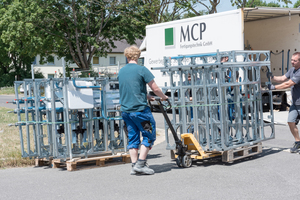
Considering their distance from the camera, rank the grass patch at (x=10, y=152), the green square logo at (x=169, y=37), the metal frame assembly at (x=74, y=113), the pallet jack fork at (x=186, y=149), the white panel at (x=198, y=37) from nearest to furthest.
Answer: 1. the pallet jack fork at (x=186, y=149)
2. the metal frame assembly at (x=74, y=113)
3. the grass patch at (x=10, y=152)
4. the white panel at (x=198, y=37)
5. the green square logo at (x=169, y=37)

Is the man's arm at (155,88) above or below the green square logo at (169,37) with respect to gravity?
below

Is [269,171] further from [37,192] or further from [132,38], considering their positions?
[132,38]

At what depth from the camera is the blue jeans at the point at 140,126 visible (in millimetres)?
6520

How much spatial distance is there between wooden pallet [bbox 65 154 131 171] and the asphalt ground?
Result: 0.46 ft

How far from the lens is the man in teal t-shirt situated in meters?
6.50

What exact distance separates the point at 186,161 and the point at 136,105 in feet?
4.50

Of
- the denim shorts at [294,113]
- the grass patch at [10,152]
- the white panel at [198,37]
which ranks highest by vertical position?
the white panel at [198,37]

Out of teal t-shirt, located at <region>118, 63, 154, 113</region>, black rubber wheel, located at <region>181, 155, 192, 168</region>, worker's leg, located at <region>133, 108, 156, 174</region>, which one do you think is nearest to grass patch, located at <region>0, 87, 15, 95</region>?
black rubber wheel, located at <region>181, 155, 192, 168</region>

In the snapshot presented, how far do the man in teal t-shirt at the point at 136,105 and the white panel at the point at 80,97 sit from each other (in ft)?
2.90

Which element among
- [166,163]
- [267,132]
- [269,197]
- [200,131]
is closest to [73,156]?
[166,163]

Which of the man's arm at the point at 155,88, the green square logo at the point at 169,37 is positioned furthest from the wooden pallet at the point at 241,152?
the green square logo at the point at 169,37

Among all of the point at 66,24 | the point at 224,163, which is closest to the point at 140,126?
the point at 224,163

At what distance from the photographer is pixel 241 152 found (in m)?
7.53

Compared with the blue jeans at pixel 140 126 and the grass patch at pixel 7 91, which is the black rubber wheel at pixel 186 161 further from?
the grass patch at pixel 7 91
